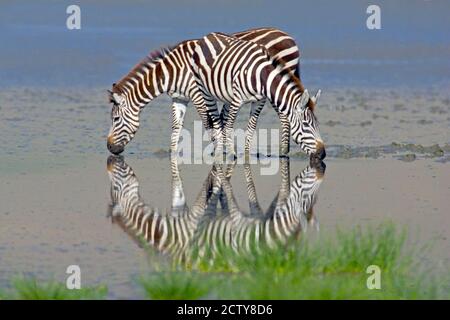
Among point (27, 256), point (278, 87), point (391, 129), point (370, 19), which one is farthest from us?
point (370, 19)

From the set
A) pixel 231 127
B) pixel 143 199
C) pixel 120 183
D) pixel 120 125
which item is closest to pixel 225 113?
pixel 231 127

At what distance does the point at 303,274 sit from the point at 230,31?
1711 cm

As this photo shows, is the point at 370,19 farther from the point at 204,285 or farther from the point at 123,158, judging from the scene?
the point at 204,285

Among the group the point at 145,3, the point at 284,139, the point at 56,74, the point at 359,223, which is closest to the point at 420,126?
the point at 284,139

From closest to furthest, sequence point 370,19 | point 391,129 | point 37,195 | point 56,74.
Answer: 1. point 37,195
2. point 391,129
3. point 56,74
4. point 370,19

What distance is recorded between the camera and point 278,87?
14922 mm

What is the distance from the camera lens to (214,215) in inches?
482

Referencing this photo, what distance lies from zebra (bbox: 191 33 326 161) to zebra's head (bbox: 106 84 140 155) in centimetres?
80

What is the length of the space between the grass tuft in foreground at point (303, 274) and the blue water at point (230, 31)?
43.8 feet

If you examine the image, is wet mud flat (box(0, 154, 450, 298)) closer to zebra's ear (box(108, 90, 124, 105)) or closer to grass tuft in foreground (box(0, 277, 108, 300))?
grass tuft in foreground (box(0, 277, 108, 300))

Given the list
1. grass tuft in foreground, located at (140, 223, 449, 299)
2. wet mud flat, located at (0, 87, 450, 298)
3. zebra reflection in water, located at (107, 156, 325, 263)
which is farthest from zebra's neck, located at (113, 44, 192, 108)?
grass tuft in foreground, located at (140, 223, 449, 299)

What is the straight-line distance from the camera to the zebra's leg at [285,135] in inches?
→ 601

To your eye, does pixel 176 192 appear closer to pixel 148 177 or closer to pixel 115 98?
pixel 148 177
